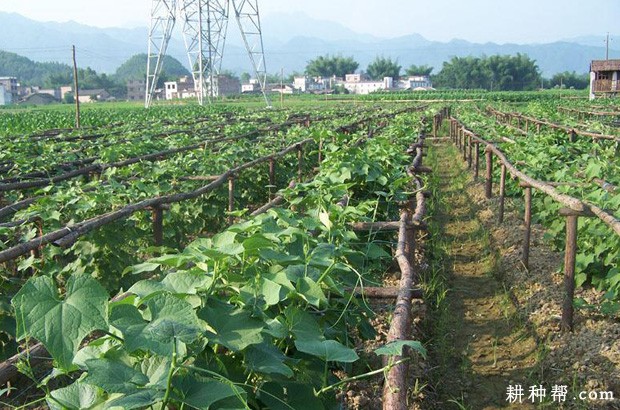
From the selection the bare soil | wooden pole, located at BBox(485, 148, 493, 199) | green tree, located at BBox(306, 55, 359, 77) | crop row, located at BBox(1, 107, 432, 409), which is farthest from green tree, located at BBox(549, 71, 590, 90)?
crop row, located at BBox(1, 107, 432, 409)

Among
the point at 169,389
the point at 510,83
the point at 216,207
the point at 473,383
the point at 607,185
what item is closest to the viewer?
the point at 169,389

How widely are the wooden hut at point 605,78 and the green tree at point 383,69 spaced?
7788 centimetres

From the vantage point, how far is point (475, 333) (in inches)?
236

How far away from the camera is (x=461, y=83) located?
106 metres

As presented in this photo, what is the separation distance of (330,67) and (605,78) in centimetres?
8246

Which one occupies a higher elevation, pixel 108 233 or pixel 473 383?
pixel 108 233

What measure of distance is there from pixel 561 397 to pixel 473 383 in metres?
0.69

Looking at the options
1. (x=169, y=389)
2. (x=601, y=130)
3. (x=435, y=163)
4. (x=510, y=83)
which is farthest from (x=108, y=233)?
(x=510, y=83)

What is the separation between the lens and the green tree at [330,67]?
132 metres

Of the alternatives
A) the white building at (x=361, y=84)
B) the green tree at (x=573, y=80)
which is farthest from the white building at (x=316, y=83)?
the green tree at (x=573, y=80)

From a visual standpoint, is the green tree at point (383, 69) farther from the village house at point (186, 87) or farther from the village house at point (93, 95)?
the village house at point (93, 95)

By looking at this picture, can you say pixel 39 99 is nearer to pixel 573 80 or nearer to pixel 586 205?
pixel 573 80

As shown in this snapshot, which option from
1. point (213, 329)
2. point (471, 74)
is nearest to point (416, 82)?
point (471, 74)

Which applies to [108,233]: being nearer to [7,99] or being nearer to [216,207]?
[216,207]
